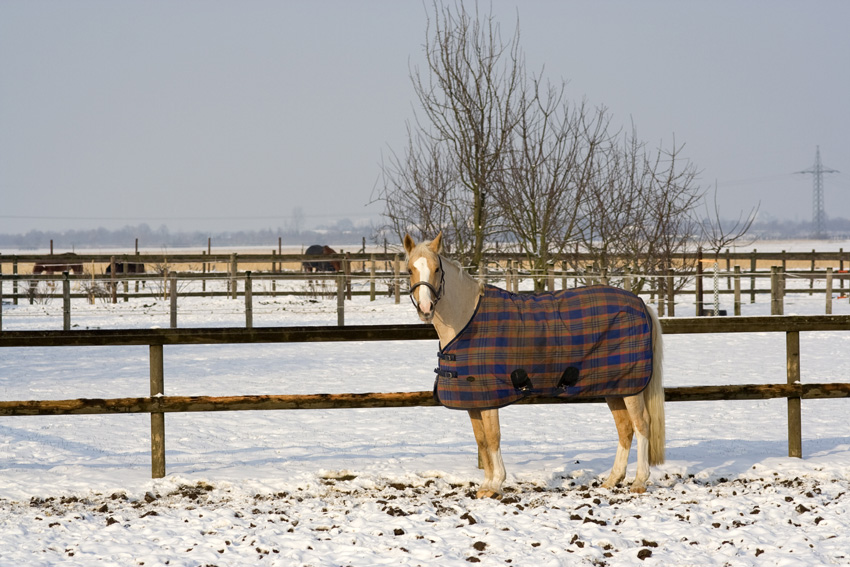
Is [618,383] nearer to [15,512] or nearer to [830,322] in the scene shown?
[830,322]

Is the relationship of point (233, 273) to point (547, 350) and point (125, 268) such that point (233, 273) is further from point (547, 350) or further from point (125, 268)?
point (547, 350)

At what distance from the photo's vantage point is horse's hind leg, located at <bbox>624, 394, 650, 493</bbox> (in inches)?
184

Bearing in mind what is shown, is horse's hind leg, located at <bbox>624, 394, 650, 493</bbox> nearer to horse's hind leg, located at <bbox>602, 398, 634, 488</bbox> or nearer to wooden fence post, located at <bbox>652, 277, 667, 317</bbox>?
horse's hind leg, located at <bbox>602, 398, 634, 488</bbox>

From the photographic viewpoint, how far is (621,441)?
16.1 feet

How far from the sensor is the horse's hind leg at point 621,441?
480cm

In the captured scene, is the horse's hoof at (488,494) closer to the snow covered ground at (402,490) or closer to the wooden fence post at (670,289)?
the snow covered ground at (402,490)

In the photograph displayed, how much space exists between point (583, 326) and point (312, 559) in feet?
6.44

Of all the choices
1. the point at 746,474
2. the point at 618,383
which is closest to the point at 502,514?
the point at 618,383

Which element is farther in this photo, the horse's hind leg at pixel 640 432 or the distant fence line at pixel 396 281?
the distant fence line at pixel 396 281

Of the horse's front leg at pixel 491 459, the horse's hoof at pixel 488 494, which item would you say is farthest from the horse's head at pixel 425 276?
the horse's hoof at pixel 488 494

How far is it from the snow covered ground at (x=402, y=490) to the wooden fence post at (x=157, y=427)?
142 mm

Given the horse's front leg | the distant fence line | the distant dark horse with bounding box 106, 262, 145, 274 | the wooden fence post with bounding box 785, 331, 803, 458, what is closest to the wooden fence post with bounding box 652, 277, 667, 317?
the distant fence line

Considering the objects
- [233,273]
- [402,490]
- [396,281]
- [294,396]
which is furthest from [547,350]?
[233,273]

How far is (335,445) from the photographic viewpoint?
6211 mm
